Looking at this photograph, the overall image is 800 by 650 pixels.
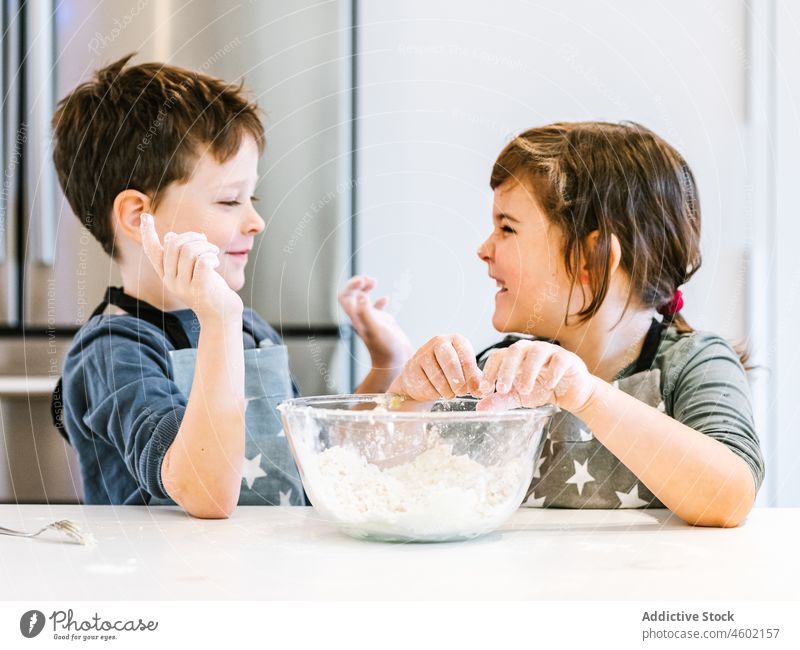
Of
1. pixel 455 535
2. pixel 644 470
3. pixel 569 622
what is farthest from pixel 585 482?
pixel 569 622

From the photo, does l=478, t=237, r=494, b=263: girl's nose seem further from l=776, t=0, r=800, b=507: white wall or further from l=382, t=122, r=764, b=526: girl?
l=776, t=0, r=800, b=507: white wall

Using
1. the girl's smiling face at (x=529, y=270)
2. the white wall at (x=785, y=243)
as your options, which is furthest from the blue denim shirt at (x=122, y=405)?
the white wall at (x=785, y=243)

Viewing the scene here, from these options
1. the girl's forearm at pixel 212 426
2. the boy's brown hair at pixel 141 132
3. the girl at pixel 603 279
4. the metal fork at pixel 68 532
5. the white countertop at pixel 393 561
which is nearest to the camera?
the white countertop at pixel 393 561

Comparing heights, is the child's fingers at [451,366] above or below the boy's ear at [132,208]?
below

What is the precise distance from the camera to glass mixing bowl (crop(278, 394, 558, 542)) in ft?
1.62

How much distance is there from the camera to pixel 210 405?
62 cm

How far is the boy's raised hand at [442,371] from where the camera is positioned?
2.00 feet

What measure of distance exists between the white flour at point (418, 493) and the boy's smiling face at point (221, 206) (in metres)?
0.39

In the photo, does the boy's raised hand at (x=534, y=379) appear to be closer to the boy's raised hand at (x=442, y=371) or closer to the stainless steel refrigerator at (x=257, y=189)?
the boy's raised hand at (x=442, y=371)

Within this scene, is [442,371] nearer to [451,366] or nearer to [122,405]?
[451,366]

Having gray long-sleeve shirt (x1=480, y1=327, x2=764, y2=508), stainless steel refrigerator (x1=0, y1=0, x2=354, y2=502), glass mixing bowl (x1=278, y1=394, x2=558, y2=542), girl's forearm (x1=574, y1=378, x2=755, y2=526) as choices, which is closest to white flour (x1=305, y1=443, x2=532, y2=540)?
glass mixing bowl (x1=278, y1=394, x2=558, y2=542)

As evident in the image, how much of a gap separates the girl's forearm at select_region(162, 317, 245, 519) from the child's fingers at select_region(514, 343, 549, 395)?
22cm

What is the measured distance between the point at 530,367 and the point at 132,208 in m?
0.48

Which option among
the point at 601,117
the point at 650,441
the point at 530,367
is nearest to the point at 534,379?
the point at 530,367
